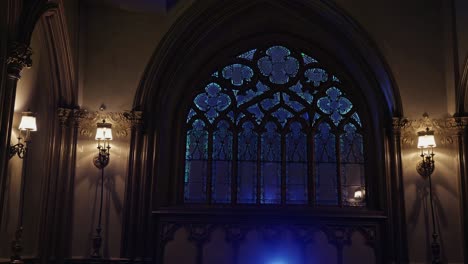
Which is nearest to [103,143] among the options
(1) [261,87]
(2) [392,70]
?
(1) [261,87]

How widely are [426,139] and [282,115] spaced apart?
86.2 inches

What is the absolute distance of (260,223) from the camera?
7734 millimetres

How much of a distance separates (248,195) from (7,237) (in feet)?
10.9

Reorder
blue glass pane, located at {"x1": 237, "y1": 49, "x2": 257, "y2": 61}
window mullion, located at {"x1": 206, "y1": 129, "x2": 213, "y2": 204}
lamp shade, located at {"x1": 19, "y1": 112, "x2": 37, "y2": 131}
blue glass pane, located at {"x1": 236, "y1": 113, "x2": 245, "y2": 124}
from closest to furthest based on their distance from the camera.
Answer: lamp shade, located at {"x1": 19, "y1": 112, "x2": 37, "y2": 131} < window mullion, located at {"x1": 206, "y1": 129, "x2": 213, "y2": 204} < blue glass pane, located at {"x1": 236, "y1": 113, "x2": 245, "y2": 124} < blue glass pane, located at {"x1": 237, "y1": 49, "x2": 257, "y2": 61}

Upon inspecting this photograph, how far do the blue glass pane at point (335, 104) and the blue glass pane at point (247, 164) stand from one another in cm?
118

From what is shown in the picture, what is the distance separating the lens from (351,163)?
8.35 metres

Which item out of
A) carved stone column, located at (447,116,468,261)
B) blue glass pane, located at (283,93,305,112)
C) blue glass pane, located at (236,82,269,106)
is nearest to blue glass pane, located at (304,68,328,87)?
blue glass pane, located at (283,93,305,112)

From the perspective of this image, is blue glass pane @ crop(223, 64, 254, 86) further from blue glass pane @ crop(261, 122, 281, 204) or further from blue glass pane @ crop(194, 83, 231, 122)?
blue glass pane @ crop(261, 122, 281, 204)

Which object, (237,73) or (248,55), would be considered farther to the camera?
(248,55)

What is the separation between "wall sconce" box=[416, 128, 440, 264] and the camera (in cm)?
720

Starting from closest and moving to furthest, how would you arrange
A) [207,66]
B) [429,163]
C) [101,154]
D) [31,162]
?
[31,162] → [101,154] → [429,163] → [207,66]

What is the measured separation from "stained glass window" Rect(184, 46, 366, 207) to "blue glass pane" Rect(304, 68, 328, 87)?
2 centimetres

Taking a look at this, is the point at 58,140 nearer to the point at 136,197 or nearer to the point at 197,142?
the point at 136,197

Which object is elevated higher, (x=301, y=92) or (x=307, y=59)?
(x=307, y=59)
